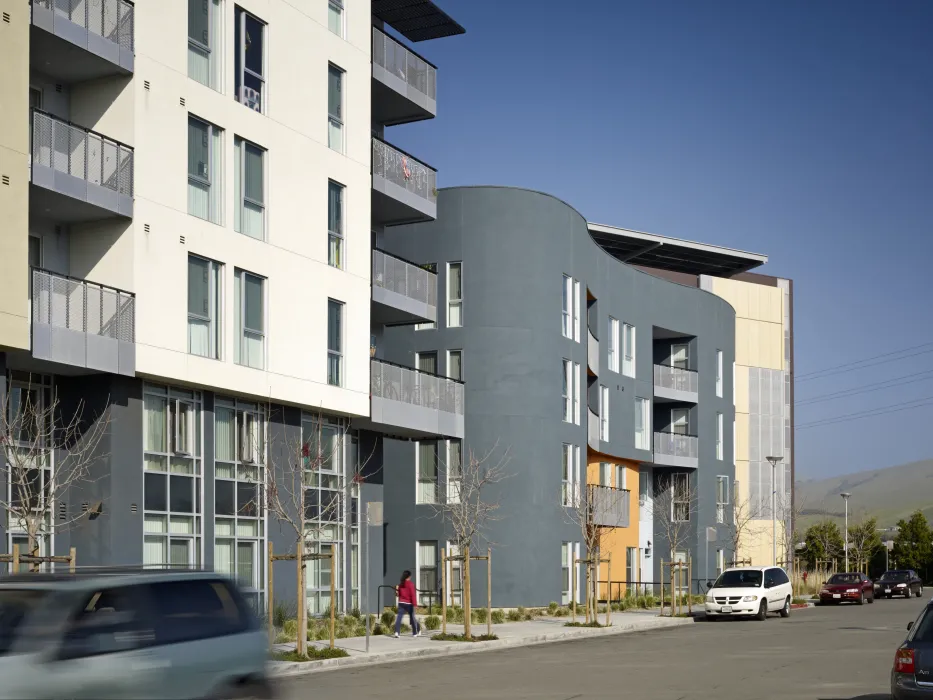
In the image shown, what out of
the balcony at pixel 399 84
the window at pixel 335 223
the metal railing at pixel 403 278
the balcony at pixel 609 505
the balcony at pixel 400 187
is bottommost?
the balcony at pixel 609 505

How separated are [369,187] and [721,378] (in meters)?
33.2

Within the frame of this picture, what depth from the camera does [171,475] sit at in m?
28.6

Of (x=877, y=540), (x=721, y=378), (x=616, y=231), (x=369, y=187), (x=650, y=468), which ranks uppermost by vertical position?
(x=616, y=231)

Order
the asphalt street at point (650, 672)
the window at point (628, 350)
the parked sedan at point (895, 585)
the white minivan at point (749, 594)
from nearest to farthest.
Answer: the asphalt street at point (650, 672) < the white minivan at point (749, 594) < the window at point (628, 350) < the parked sedan at point (895, 585)

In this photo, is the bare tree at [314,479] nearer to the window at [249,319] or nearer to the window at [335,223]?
the window at [249,319]

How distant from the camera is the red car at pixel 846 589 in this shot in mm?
56812

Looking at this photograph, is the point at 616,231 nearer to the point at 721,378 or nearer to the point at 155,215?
the point at 721,378

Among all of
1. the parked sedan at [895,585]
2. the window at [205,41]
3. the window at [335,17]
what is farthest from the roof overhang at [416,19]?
the parked sedan at [895,585]

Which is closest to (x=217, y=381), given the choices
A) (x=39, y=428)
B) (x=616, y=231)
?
(x=39, y=428)

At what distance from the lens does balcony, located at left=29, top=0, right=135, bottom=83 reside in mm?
25391

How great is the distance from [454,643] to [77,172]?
12647 millimetres

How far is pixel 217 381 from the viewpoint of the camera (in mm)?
29531

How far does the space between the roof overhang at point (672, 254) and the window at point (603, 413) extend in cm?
2277

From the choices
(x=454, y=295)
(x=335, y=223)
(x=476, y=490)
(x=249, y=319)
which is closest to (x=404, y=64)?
(x=335, y=223)
